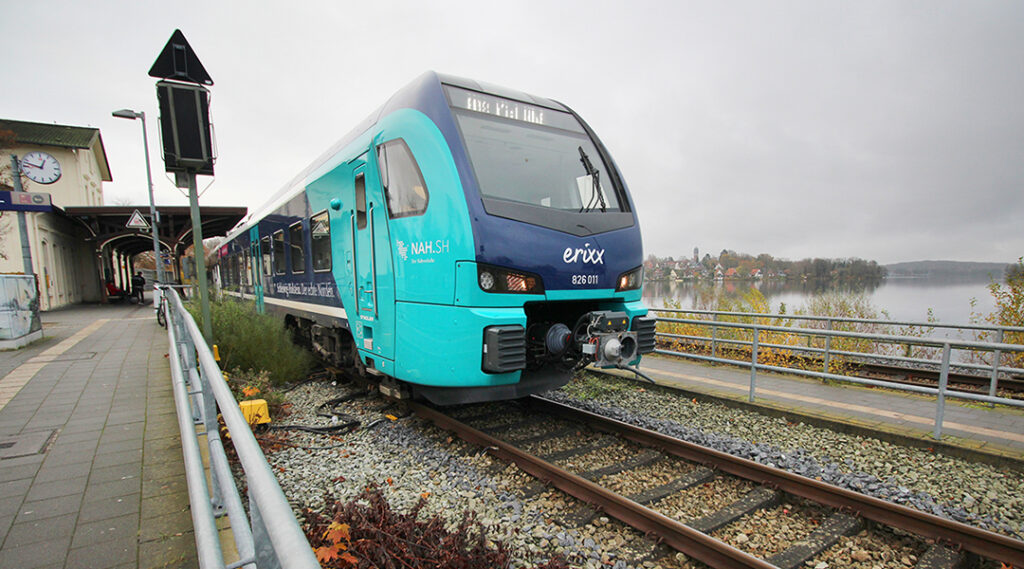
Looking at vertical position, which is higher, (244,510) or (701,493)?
(244,510)

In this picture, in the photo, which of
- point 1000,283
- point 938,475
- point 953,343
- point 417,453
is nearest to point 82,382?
point 417,453

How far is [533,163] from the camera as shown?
4594mm

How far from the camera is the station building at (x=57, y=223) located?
19.9 metres

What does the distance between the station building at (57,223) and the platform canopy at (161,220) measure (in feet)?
2.78

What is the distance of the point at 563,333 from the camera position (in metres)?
4.35

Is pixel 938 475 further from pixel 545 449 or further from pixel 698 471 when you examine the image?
pixel 545 449

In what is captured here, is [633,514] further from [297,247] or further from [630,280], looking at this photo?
[297,247]

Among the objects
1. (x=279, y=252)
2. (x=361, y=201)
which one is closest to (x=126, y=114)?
(x=279, y=252)

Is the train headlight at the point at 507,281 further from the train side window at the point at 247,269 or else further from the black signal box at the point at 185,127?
the train side window at the point at 247,269

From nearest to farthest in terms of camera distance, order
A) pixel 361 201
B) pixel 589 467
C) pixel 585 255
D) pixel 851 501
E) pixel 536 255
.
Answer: pixel 851 501
pixel 536 255
pixel 589 467
pixel 585 255
pixel 361 201

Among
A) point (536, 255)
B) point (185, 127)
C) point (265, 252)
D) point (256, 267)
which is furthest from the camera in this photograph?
point (256, 267)

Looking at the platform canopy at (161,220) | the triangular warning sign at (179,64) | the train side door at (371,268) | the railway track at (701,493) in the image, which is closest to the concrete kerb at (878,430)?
the railway track at (701,493)

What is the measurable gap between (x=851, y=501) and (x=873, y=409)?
Result: 9.57 feet

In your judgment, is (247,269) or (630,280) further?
(247,269)
